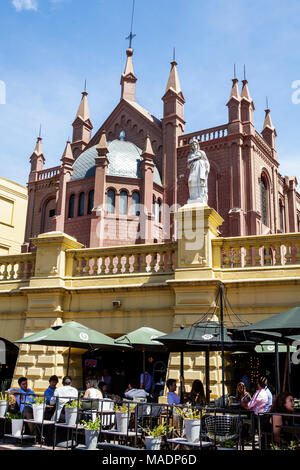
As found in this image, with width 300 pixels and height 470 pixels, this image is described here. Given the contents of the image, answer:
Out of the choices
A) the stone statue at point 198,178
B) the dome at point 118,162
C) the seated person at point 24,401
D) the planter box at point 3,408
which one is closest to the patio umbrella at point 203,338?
the seated person at point 24,401

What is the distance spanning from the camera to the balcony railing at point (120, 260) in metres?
13.7

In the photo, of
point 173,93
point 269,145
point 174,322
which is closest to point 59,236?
point 174,322

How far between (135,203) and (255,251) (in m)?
26.1

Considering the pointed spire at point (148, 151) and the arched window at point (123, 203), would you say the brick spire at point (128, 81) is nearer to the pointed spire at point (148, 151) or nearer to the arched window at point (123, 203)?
the pointed spire at point (148, 151)

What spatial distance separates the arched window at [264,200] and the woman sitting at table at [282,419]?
3426cm

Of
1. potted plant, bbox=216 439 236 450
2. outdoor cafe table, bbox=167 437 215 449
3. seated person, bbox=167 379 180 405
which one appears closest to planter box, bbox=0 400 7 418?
seated person, bbox=167 379 180 405

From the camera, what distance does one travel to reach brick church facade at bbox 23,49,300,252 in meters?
37.5

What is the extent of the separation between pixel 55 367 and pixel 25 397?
3709 millimetres

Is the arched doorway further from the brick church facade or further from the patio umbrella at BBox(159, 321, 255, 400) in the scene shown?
the brick church facade

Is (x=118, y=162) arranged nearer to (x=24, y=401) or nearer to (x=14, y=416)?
(x=24, y=401)

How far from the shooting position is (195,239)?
13.2 m

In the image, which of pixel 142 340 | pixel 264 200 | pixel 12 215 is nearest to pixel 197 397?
pixel 142 340

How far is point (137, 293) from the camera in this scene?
1368 cm

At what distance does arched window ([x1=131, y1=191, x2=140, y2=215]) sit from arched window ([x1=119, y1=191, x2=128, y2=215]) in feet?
1.76
